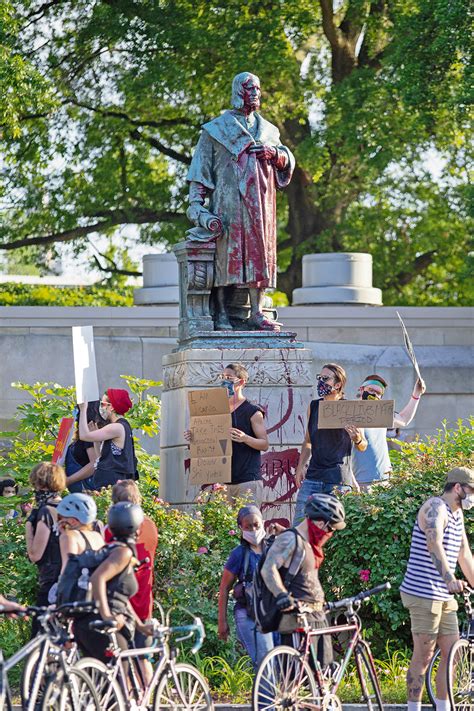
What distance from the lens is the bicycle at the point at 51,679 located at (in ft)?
25.7

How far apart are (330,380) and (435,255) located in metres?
18.5

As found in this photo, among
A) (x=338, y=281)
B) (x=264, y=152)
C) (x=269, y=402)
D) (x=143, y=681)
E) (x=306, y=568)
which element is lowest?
(x=143, y=681)

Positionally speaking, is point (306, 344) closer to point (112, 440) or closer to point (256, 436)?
point (256, 436)

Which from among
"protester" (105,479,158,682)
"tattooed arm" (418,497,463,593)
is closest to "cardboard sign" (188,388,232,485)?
"tattooed arm" (418,497,463,593)

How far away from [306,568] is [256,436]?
328 cm

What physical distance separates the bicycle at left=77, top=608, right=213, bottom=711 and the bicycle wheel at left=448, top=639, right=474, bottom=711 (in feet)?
6.11

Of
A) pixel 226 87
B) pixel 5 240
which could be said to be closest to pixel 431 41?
pixel 226 87

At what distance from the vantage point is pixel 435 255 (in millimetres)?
A: 30297

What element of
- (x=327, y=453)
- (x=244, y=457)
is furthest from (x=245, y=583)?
(x=244, y=457)

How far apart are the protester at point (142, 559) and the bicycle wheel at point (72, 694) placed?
0.79 m

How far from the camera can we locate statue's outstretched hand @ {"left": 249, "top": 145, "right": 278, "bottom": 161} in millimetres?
13273

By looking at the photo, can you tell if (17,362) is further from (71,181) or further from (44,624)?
(44,624)

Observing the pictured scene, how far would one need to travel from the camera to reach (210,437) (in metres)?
12.3

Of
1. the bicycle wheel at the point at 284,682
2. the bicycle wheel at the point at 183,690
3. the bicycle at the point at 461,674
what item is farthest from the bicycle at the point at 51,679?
the bicycle at the point at 461,674
